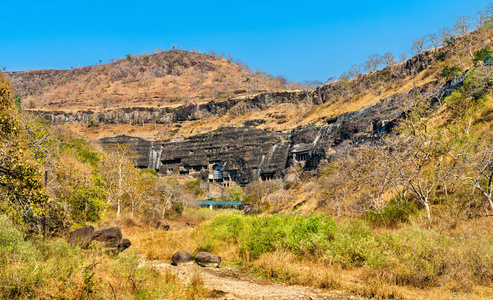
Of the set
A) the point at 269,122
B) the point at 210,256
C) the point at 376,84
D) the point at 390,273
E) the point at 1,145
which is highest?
the point at 376,84

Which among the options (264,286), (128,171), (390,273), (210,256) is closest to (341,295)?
(390,273)

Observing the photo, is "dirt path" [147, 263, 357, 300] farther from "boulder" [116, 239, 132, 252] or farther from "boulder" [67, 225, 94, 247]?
"boulder" [67, 225, 94, 247]

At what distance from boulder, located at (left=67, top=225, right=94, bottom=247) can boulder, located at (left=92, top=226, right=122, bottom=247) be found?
11.5 inches

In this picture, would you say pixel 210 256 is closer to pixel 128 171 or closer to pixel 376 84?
pixel 128 171

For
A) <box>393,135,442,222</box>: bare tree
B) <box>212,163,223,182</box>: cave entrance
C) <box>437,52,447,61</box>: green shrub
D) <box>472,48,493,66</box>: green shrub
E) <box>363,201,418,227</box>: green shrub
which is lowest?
<box>212,163,223,182</box>: cave entrance

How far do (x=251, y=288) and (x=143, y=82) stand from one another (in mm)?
156093

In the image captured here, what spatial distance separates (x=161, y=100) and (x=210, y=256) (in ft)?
409

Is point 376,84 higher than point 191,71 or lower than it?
lower

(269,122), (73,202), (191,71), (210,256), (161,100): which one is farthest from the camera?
(191,71)

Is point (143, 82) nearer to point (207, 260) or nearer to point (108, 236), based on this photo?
point (108, 236)

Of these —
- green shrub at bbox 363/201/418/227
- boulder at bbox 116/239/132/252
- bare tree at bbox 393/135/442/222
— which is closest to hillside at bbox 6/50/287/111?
green shrub at bbox 363/201/418/227

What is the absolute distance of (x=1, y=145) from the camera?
7.55 metres

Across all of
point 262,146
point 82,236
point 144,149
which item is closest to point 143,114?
point 144,149

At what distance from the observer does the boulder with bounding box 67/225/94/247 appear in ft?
41.5
